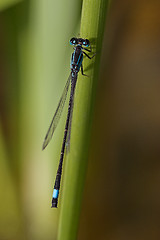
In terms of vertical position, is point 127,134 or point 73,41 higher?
point 73,41

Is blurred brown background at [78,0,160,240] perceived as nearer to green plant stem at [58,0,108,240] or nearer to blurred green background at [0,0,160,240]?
blurred green background at [0,0,160,240]

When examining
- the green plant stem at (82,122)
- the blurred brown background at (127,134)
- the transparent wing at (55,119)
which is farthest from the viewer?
the blurred brown background at (127,134)

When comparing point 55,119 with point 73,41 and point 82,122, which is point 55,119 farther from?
point 82,122

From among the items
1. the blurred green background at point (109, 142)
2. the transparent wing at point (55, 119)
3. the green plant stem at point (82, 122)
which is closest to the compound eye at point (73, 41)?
the transparent wing at point (55, 119)

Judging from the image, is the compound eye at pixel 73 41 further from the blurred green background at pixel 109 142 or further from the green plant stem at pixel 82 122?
the blurred green background at pixel 109 142

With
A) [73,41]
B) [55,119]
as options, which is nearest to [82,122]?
[73,41]

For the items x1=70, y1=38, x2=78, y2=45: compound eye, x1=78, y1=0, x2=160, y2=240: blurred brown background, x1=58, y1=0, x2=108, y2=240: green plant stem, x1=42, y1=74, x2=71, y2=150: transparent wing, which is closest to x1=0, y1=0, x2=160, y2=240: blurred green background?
x1=78, y1=0, x2=160, y2=240: blurred brown background

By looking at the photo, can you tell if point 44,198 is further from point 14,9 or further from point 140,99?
point 140,99
